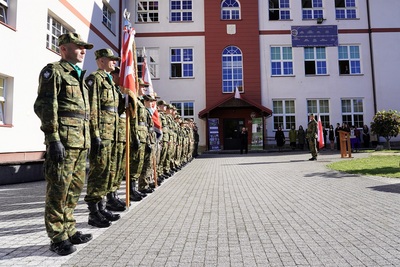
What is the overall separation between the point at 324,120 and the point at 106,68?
2176cm

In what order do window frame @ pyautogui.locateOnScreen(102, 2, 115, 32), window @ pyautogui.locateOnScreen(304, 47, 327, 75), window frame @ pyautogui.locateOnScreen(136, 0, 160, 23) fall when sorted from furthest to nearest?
window frame @ pyautogui.locateOnScreen(136, 0, 160, 23)
window @ pyautogui.locateOnScreen(304, 47, 327, 75)
window frame @ pyautogui.locateOnScreen(102, 2, 115, 32)

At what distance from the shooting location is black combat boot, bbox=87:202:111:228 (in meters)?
4.04

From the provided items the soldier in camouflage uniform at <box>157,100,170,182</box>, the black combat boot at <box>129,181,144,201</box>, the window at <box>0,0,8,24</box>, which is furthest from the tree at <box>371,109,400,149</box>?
the window at <box>0,0,8,24</box>

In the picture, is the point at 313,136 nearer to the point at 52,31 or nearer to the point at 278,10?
the point at 52,31

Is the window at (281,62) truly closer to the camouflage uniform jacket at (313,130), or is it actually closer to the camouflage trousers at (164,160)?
the camouflage uniform jacket at (313,130)

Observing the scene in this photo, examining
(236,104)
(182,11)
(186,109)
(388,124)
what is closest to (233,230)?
(388,124)

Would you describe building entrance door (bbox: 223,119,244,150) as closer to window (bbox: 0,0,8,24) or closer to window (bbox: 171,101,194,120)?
window (bbox: 171,101,194,120)

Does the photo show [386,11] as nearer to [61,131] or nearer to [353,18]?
[353,18]

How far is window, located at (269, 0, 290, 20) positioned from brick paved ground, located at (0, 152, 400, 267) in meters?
20.2

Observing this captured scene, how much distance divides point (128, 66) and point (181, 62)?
18.5m

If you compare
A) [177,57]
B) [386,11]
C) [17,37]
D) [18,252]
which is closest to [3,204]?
[18,252]

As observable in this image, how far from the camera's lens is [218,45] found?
76.2ft

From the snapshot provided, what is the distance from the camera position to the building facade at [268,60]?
23.1 meters

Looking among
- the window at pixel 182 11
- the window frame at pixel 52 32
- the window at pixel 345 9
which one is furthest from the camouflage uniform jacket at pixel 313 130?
the window at pixel 345 9
